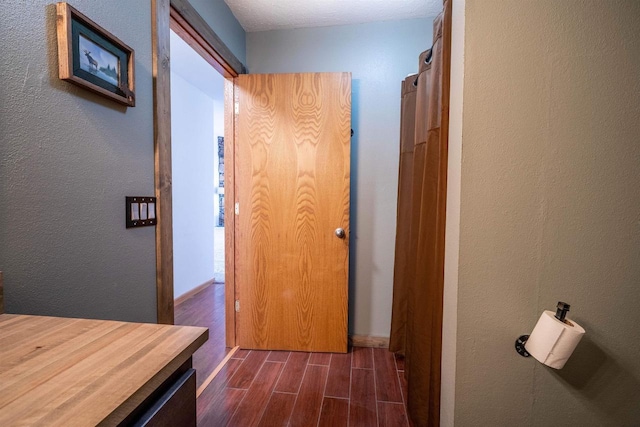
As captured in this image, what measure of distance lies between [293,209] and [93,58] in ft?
4.11

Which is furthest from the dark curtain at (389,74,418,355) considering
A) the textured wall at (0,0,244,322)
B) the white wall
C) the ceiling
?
the white wall

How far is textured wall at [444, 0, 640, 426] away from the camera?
34.0 inches

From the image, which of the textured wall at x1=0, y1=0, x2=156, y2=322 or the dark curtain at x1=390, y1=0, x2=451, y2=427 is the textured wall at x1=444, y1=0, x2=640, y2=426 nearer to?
the dark curtain at x1=390, y1=0, x2=451, y2=427

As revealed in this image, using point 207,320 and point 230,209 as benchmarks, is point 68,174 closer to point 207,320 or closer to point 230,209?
point 230,209

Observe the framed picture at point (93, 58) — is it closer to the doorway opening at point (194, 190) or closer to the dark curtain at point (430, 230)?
the dark curtain at point (430, 230)

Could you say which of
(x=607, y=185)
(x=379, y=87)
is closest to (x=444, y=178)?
(x=607, y=185)

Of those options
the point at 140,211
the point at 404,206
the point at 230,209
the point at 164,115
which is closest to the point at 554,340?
the point at 404,206

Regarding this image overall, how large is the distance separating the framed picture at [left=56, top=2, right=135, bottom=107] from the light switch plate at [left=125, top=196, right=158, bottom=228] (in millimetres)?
352

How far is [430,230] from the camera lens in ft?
4.14

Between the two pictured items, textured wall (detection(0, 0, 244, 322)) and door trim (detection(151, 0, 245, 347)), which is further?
door trim (detection(151, 0, 245, 347))

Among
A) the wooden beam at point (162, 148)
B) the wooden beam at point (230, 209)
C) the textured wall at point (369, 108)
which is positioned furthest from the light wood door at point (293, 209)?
the wooden beam at point (162, 148)

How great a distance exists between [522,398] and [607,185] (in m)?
0.75

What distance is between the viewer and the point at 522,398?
0.94 metres

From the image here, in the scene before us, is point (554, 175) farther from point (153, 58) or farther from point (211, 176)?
point (211, 176)
